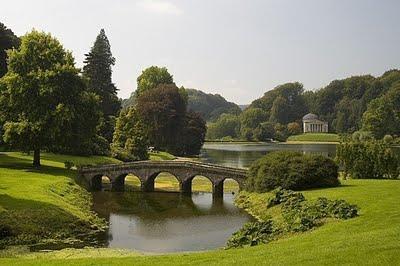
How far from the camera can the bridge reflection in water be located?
3238 centimetres

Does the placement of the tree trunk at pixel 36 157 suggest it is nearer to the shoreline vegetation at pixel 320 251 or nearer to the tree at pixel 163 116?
the shoreline vegetation at pixel 320 251

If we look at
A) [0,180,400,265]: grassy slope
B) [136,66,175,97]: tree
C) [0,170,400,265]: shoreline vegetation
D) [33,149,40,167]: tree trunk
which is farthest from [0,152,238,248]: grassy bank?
[136,66,175,97]: tree

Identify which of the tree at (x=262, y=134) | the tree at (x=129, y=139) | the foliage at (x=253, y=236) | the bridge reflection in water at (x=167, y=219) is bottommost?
the bridge reflection in water at (x=167, y=219)

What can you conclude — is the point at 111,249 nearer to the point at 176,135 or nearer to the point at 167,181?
the point at 167,181

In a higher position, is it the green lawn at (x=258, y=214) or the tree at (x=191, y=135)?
the tree at (x=191, y=135)

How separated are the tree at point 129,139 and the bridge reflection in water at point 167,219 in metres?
24.5

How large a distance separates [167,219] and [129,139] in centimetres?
4255

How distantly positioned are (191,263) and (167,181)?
47.0 m

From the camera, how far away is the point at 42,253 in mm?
27250

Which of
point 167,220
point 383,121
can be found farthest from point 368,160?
point 383,121

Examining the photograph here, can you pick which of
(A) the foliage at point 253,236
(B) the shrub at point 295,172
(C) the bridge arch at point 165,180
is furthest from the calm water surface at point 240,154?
(A) the foliage at point 253,236

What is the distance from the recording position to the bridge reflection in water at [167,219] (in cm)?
3238

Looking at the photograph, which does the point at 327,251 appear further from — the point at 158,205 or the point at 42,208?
the point at 158,205

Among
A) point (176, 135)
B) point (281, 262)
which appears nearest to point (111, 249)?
point (281, 262)
